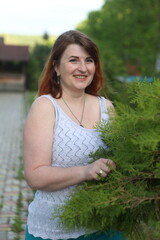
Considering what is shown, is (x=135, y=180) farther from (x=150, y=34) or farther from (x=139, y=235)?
(x=150, y=34)

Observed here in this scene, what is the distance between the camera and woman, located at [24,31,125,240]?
211cm

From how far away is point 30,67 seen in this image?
38188 mm

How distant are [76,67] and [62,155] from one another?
495 millimetres

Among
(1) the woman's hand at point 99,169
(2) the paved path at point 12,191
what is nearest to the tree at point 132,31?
(2) the paved path at point 12,191

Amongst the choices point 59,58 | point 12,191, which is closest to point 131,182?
point 59,58

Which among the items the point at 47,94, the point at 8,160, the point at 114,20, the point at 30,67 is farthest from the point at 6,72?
the point at 47,94

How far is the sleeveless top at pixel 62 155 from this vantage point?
2.22 m

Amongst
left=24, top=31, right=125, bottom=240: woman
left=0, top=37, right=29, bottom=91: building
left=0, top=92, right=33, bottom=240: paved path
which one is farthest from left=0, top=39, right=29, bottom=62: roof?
left=24, top=31, right=125, bottom=240: woman

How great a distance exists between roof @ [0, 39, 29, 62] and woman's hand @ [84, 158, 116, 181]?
35972mm

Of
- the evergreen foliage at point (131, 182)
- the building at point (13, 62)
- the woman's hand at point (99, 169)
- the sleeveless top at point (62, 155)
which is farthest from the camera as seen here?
the building at point (13, 62)

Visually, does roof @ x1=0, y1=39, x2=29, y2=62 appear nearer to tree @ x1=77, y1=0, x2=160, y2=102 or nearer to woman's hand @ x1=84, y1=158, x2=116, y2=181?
tree @ x1=77, y1=0, x2=160, y2=102

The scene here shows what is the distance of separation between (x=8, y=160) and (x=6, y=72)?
29.9 m

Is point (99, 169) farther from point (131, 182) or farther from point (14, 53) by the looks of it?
point (14, 53)

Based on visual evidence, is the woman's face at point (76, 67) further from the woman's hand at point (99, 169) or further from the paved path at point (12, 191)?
the paved path at point (12, 191)
